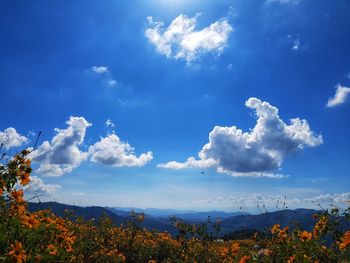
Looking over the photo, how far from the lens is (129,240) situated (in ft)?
61.1

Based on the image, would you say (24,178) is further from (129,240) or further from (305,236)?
(129,240)

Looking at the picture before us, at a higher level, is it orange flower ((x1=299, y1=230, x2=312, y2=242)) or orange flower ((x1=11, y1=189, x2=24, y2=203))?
orange flower ((x1=11, y1=189, x2=24, y2=203))

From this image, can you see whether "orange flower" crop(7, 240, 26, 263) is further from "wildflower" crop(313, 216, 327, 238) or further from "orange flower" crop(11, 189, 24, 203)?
"wildflower" crop(313, 216, 327, 238)

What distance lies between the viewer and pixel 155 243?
717 inches

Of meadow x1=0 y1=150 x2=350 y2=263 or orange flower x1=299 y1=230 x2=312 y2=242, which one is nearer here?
meadow x1=0 y1=150 x2=350 y2=263

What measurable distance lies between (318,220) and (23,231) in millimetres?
7981

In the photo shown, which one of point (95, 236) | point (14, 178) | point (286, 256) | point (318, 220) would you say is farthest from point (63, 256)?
point (95, 236)

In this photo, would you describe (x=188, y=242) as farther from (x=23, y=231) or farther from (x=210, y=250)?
(x=23, y=231)

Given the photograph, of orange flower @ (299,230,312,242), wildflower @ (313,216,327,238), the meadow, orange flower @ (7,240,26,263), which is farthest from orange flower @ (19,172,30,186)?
wildflower @ (313,216,327,238)

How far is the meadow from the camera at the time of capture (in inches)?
216

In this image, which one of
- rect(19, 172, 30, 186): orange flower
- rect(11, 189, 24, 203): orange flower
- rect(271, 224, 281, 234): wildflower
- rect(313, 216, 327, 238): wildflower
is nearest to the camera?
rect(19, 172, 30, 186): orange flower

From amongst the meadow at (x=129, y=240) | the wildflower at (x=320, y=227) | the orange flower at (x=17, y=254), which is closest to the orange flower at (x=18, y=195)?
the meadow at (x=129, y=240)

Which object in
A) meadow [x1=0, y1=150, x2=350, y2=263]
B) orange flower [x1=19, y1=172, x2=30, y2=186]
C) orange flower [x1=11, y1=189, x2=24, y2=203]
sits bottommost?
meadow [x1=0, y1=150, x2=350, y2=263]

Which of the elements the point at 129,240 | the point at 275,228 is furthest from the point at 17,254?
the point at 129,240
